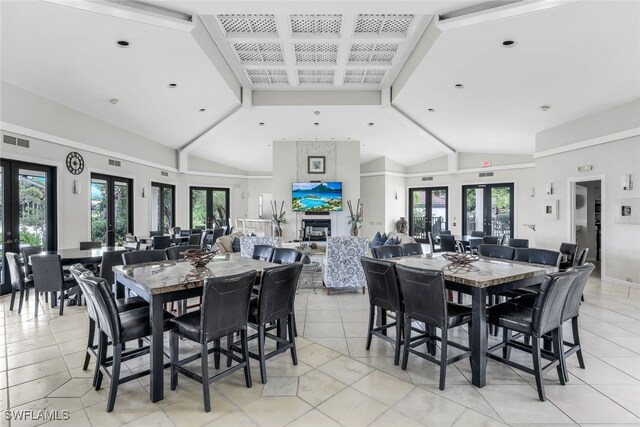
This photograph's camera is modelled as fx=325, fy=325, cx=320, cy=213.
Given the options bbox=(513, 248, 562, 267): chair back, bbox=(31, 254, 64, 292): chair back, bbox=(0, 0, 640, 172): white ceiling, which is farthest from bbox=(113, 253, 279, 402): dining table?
bbox=(513, 248, 562, 267): chair back

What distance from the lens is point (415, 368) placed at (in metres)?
2.74

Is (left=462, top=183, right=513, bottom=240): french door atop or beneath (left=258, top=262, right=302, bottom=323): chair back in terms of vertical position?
atop

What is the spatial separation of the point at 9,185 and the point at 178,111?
3.15 metres

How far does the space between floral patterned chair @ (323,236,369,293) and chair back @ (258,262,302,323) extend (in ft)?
7.48

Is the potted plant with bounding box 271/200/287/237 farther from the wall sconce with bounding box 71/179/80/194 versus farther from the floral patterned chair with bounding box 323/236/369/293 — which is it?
the wall sconce with bounding box 71/179/80/194

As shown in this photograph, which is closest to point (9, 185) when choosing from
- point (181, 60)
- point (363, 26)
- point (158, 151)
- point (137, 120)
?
point (137, 120)

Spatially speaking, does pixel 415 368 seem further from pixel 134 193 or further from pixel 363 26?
pixel 134 193

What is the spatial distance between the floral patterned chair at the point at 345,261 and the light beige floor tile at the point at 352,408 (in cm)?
269

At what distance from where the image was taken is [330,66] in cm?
591

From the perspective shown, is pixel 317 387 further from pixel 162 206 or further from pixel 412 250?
pixel 162 206

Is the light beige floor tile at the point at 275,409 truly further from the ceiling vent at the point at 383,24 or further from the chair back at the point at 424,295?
the ceiling vent at the point at 383,24

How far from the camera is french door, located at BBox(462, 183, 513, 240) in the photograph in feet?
32.0

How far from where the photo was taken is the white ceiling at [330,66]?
12.2ft

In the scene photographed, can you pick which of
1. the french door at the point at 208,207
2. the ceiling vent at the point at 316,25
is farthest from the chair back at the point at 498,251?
the french door at the point at 208,207
